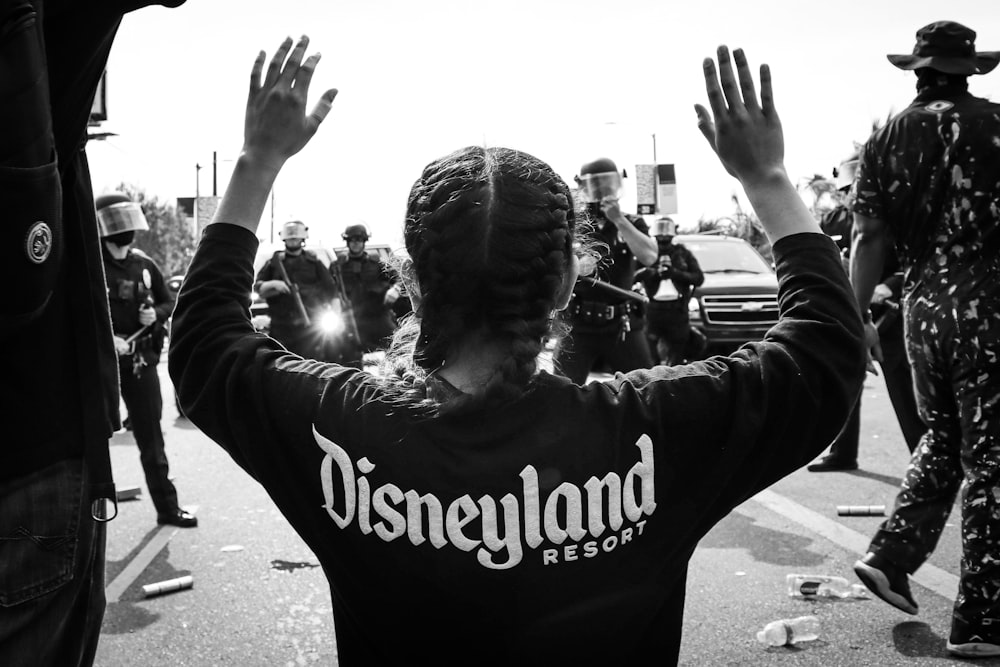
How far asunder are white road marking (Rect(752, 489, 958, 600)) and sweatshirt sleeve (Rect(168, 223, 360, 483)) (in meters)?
2.60

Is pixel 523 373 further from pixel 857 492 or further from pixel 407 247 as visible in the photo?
pixel 857 492

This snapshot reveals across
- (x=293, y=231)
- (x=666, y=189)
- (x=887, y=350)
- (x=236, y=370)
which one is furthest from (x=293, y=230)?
(x=666, y=189)

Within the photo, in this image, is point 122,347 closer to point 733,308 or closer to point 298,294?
point 298,294

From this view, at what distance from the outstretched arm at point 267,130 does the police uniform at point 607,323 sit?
15.5 feet

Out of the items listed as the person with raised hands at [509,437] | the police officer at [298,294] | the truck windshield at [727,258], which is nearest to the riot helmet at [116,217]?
the police officer at [298,294]

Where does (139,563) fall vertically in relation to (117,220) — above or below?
below

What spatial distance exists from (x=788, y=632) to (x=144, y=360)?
14.2 ft

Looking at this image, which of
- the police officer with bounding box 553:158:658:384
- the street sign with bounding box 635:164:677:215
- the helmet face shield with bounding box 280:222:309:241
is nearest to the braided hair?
the police officer with bounding box 553:158:658:384

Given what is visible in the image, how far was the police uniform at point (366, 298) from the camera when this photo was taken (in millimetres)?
12094

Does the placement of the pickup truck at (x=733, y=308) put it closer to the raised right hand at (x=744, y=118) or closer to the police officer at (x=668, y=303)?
the police officer at (x=668, y=303)

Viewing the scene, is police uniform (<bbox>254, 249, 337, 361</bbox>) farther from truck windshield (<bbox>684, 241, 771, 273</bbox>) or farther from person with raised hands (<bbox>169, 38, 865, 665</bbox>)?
person with raised hands (<bbox>169, 38, 865, 665</bbox>)

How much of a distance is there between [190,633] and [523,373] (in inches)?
121

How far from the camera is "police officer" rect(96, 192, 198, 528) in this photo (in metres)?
5.86

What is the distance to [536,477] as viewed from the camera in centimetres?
138
